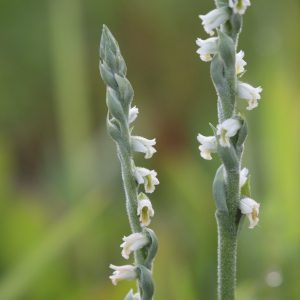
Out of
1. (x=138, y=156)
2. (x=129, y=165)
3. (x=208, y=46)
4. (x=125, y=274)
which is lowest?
(x=125, y=274)

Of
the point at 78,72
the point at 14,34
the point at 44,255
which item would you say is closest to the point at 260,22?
the point at 78,72

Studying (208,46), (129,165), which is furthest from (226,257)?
(208,46)

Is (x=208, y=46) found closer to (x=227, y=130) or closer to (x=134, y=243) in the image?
(x=227, y=130)

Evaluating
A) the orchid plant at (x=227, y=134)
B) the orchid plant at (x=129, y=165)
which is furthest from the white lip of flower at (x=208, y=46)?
the orchid plant at (x=129, y=165)

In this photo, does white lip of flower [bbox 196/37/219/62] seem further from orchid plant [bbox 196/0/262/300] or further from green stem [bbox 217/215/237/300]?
green stem [bbox 217/215/237/300]

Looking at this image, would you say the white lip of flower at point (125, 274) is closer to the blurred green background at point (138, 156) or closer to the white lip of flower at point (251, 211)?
the white lip of flower at point (251, 211)

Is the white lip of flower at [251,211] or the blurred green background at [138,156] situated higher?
the blurred green background at [138,156]

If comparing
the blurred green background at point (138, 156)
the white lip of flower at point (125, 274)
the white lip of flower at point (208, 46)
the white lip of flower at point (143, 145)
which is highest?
the blurred green background at point (138, 156)
